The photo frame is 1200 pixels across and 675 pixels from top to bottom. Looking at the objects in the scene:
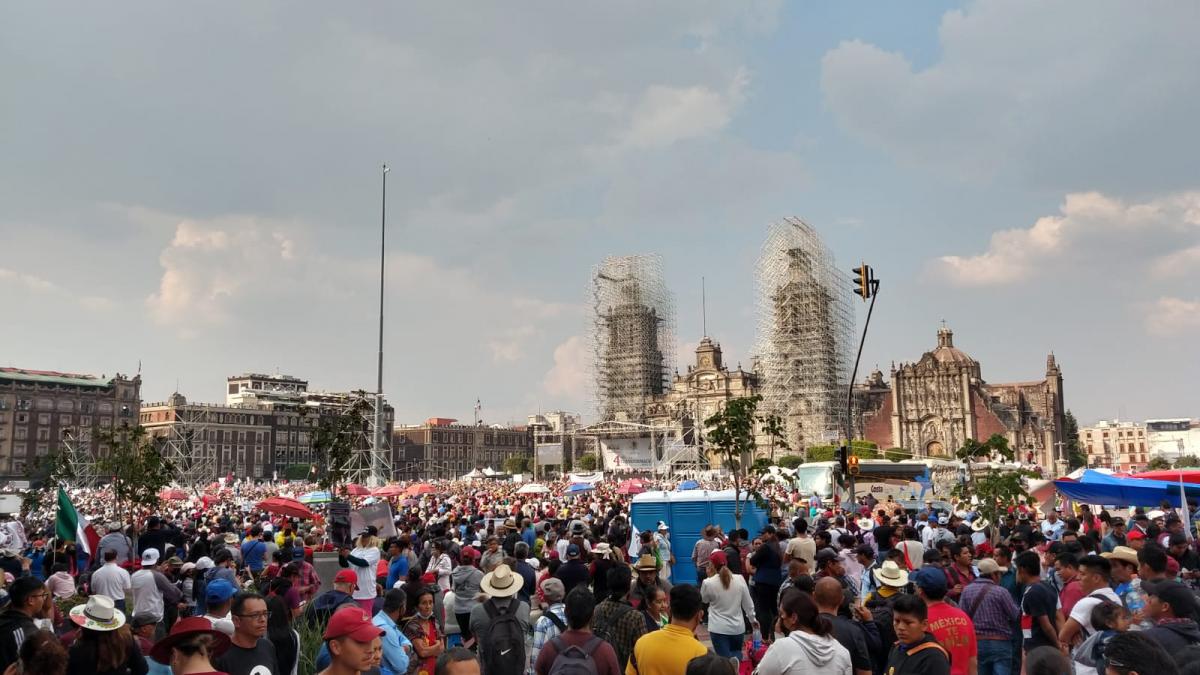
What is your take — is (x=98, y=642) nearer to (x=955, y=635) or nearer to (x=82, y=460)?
(x=955, y=635)

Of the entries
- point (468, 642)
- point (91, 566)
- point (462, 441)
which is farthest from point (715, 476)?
point (462, 441)

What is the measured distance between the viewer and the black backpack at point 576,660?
6082mm

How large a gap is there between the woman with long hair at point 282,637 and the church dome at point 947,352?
11127cm

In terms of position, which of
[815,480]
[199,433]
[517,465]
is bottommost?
[517,465]

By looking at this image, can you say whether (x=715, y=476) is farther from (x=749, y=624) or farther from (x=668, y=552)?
(x=749, y=624)

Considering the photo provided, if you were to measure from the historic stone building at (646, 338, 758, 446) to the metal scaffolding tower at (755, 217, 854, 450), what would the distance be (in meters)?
12.5

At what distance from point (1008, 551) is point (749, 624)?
3.33 m

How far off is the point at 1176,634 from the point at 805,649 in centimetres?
222

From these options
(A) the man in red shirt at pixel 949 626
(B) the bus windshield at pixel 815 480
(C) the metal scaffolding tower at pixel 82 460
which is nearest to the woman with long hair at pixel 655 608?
(A) the man in red shirt at pixel 949 626

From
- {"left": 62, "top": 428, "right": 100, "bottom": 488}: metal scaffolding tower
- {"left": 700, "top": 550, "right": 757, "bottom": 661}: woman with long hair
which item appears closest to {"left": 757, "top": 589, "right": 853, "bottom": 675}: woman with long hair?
{"left": 700, "top": 550, "right": 757, "bottom": 661}: woman with long hair

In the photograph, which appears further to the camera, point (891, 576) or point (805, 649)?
point (891, 576)

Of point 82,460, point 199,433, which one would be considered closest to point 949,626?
point 82,460

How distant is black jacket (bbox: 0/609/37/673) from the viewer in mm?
6345

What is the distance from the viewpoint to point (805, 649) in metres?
5.79
